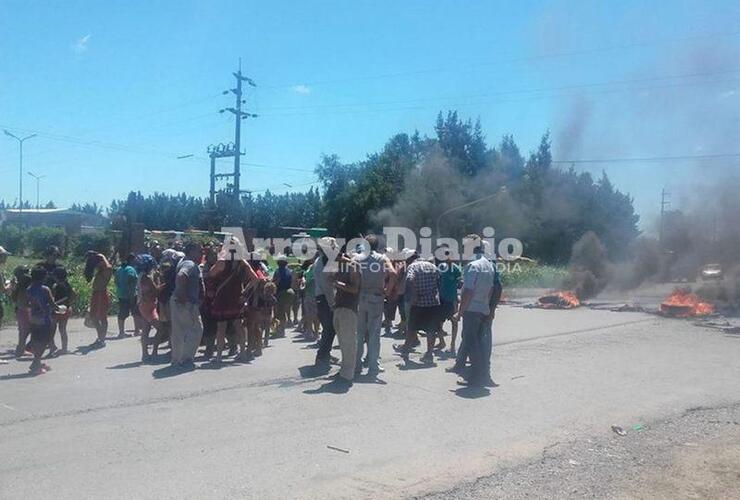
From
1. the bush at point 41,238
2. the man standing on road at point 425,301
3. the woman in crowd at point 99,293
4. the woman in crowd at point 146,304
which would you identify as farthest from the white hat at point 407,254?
the bush at point 41,238

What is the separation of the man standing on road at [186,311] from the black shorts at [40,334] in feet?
4.76

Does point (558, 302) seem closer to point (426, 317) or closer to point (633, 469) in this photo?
point (426, 317)

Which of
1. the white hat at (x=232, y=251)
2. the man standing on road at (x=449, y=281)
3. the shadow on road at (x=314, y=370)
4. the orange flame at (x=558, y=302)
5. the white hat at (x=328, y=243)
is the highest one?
the white hat at (x=328, y=243)

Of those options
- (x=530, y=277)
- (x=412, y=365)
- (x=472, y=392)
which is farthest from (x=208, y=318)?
(x=530, y=277)

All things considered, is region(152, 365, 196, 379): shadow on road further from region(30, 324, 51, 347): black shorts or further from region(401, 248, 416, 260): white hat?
region(401, 248, 416, 260): white hat

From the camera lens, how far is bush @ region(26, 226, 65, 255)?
3594 cm

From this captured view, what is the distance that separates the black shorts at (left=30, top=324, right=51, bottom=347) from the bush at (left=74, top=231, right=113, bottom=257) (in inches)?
758

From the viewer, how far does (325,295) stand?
27.7 ft

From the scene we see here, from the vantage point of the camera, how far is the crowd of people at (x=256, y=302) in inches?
321

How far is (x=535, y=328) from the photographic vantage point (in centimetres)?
1419

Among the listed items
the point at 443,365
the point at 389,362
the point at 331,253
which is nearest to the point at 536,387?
the point at 443,365

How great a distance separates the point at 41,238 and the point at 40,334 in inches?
1307

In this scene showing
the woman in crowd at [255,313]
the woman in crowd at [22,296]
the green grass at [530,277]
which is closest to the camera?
the woman in crowd at [22,296]

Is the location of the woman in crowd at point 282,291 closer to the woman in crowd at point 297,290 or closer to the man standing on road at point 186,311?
the woman in crowd at point 297,290
